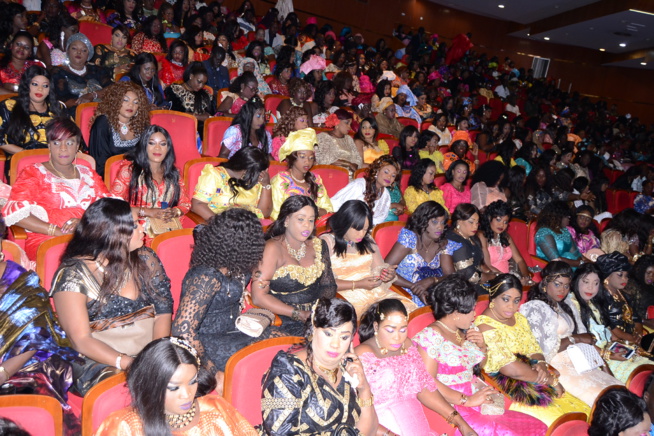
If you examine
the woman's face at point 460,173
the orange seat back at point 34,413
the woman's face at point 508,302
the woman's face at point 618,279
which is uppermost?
the woman's face at point 460,173

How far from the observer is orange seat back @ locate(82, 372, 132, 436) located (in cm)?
161

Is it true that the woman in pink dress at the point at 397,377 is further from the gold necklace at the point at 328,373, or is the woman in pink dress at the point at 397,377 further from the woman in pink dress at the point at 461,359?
the gold necklace at the point at 328,373

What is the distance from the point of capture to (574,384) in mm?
3209

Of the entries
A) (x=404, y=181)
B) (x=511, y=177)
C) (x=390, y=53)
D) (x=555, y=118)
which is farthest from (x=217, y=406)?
(x=555, y=118)

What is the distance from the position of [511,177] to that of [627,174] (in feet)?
11.7

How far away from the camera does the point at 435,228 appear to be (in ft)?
12.0

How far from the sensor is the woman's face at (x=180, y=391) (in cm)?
167

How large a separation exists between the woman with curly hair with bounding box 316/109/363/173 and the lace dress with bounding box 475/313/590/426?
99.5 inches

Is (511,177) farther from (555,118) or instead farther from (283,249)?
(555,118)

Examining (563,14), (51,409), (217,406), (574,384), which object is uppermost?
(563,14)

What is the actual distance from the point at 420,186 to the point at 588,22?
9485 mm

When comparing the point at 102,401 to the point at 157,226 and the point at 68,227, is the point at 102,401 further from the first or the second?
the point at 157,226

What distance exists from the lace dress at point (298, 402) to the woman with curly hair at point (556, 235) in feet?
10.8

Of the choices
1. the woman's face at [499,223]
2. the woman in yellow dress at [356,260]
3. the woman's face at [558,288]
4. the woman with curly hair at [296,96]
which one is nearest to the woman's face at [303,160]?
the woman in yellow dress at [356,260]
